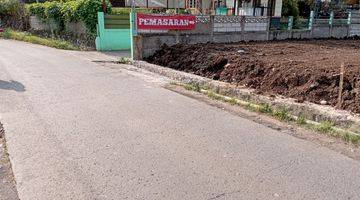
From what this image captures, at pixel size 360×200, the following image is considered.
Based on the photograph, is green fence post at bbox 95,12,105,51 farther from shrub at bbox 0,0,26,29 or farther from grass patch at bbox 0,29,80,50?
shrub at bbox 0,0,26,29

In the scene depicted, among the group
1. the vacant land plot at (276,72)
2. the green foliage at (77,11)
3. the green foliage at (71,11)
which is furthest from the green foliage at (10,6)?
the vacant land plot at (276,72)

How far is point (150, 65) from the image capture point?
13.2 metres

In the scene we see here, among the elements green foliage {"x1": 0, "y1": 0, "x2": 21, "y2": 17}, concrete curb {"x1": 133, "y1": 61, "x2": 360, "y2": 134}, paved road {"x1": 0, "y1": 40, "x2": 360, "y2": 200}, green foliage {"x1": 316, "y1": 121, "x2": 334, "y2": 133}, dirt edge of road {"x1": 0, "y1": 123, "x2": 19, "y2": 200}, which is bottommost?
dirt edge of road {"x1": 0, "y1": 123, "x2": 19, "y2": 200}

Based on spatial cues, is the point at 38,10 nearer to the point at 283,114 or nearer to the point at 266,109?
the point at 266,109

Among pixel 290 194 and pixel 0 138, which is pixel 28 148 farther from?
pixel 290 194

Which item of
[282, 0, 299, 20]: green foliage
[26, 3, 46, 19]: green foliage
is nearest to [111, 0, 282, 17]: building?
[282, 0, 299, 20]: green foliage

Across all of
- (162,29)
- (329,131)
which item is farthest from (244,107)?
(162,29)

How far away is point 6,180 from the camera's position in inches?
179

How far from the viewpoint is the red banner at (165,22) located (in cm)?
1447

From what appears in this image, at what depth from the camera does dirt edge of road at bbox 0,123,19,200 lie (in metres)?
4.16

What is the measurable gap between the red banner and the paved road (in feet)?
20.2

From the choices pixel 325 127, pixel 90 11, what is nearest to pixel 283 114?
pixel 325 127

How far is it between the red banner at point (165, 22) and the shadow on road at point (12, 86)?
5762 millimetres

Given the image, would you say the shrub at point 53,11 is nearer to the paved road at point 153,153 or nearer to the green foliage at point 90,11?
the green foliage at point 90,11
